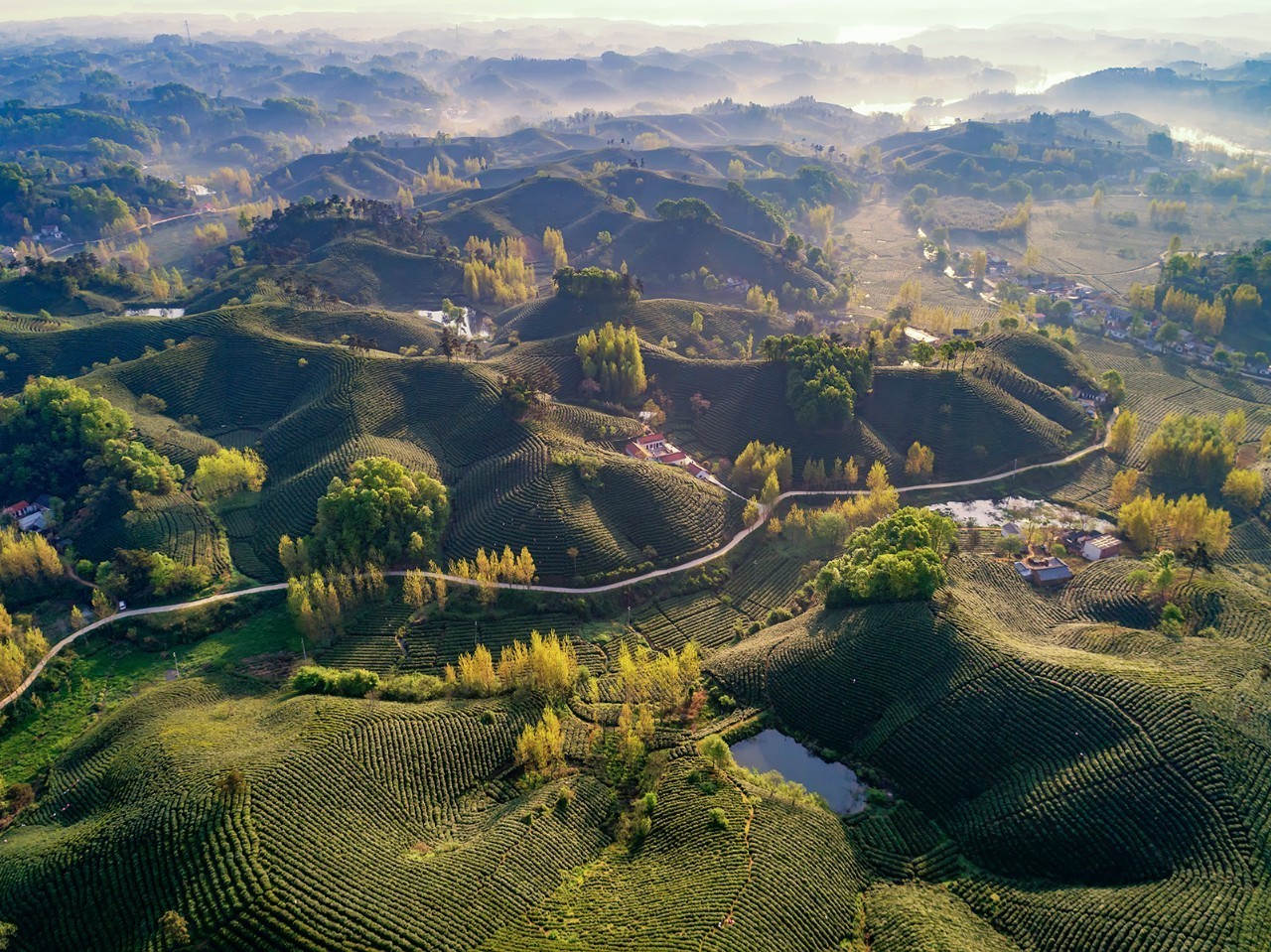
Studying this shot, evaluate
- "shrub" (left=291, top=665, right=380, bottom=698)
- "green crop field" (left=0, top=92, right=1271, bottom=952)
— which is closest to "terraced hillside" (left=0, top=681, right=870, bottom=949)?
"green crop field" (left=0, top=92, right=1271, bottom=952)

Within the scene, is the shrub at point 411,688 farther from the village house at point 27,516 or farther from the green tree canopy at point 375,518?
the village house at point 27,516

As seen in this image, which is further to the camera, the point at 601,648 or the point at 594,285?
the point at 594,285

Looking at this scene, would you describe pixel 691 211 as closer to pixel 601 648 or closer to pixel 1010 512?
pixel 1010 512

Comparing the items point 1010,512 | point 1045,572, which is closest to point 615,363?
point 1010,512

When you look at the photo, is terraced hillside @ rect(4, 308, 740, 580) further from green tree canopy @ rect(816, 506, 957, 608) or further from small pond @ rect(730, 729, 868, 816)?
small pond @ rect(730, 729, 868, 816)

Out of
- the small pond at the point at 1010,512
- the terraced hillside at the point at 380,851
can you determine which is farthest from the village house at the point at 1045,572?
the terraced hillside at the point at 380,851

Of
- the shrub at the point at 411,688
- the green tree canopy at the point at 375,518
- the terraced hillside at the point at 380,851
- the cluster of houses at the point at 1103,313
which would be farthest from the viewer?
the cluster of houses at the point at 1103,313

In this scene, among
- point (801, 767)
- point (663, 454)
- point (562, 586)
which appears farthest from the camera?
point (663, 454)

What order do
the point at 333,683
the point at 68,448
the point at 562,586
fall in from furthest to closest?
the point at 68,448 → the point at 562,586 → the point at 333,683
